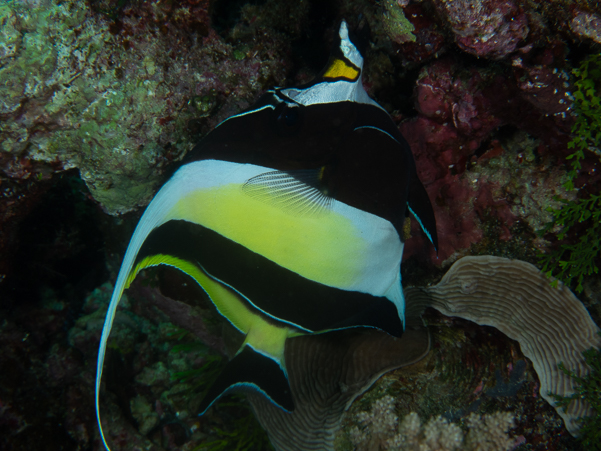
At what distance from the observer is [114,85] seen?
1903 millimetres

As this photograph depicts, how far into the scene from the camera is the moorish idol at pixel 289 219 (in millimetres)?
1341

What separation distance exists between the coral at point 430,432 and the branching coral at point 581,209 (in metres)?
0.87

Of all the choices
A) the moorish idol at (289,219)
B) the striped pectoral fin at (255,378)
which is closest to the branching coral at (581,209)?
the moorish idol at (289,219)

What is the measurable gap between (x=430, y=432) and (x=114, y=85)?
104 inches

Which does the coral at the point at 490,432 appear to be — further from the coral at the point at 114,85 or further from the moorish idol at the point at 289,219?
the coral at the point at 114,85

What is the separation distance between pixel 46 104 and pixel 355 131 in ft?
5.72

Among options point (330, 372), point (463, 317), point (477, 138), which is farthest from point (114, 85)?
point (463, 317)

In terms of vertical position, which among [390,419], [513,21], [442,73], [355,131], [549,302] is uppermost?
[513,21]

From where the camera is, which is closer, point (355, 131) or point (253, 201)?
point (253, 201)

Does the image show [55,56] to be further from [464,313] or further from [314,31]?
[464,313]

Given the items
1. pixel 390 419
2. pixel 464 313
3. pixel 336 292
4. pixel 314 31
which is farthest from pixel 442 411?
pixel 314 31

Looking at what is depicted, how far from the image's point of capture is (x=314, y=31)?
268cm

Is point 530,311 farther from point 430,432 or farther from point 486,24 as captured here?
point 486,24

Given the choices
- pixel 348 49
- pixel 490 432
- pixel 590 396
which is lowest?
pixel 490 432
